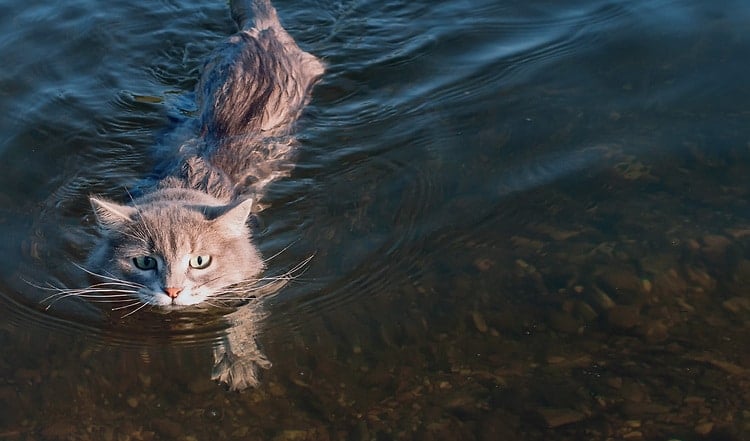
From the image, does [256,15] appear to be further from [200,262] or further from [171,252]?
[171,252]

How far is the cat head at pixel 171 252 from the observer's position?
17.6ft

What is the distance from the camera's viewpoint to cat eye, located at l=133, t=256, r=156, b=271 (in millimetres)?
5496

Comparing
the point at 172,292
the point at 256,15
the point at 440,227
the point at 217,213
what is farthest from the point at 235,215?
the point at 256,15

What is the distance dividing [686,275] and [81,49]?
252 inches

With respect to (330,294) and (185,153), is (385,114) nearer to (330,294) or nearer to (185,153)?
(185,153)

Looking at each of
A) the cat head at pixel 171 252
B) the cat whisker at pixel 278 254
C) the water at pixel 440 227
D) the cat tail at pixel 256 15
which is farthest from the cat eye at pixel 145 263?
the cat tail at pixel 256 15

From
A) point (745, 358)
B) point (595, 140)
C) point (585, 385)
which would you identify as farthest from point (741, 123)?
point (585, 385)

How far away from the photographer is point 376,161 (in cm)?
701

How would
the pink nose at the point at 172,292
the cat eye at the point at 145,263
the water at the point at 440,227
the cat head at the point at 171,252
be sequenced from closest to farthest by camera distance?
the water at the point at 440,227 → the pink nose at the point at 172,292 → the cat head at the point at 171,252 → the cat eye at the point at 145,263

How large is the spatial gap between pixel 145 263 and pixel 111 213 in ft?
1.25

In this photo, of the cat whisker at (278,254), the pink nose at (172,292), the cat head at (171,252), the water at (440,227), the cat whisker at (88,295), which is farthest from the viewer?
the cat whisker at (278,254)

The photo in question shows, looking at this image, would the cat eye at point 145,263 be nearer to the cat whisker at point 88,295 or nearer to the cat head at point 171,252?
the cat head at point 171,252

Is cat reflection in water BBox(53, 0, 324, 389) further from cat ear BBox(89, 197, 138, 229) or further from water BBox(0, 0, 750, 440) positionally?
water BBox(0, 0, 750, 440)

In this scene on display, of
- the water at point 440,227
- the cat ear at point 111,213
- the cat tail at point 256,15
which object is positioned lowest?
the water at point 440,227
